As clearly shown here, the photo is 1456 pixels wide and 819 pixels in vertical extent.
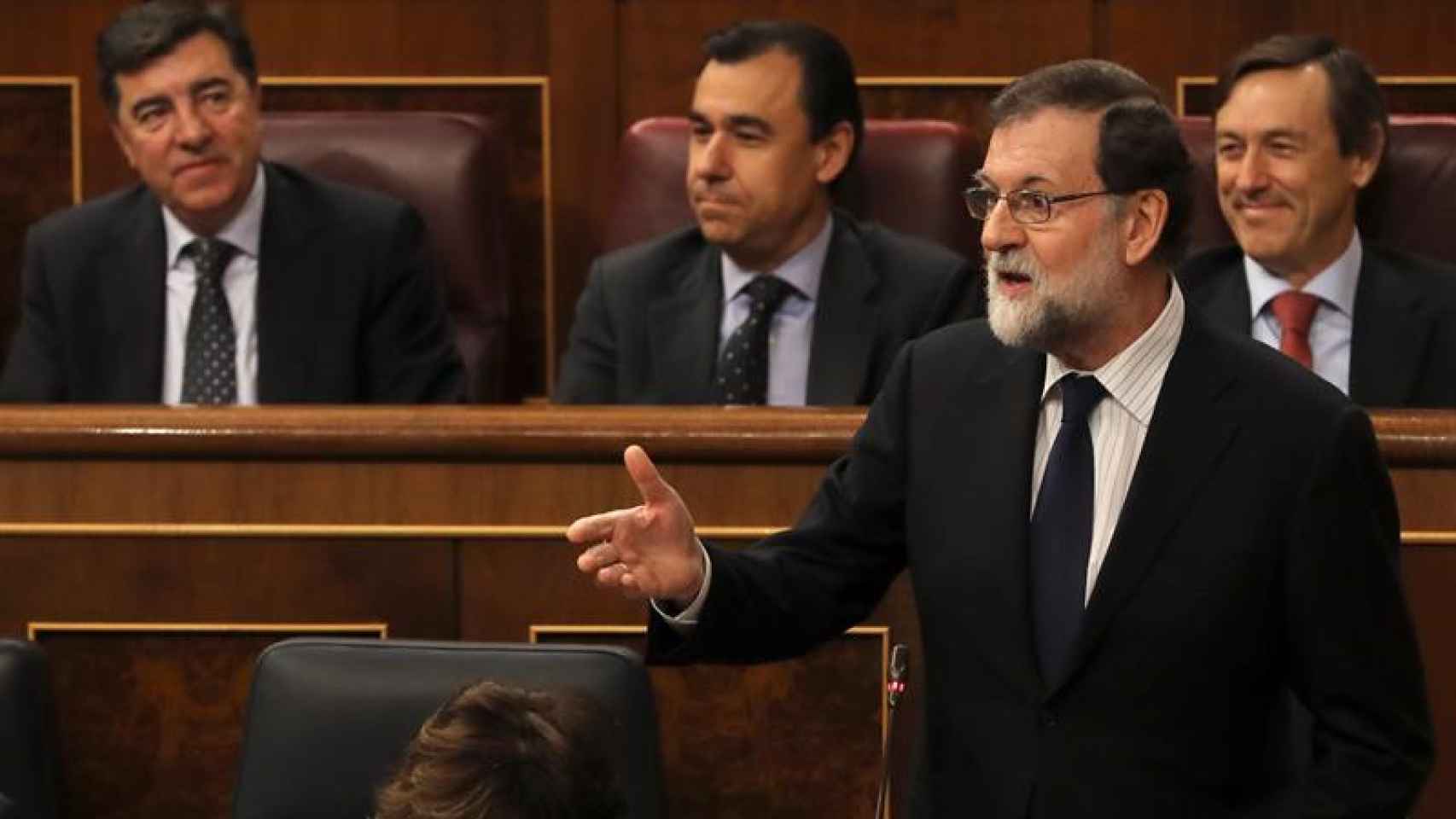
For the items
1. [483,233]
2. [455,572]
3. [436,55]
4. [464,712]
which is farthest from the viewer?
[436,55]

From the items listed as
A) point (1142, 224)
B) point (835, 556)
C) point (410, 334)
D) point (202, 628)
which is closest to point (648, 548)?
point (835, 556)

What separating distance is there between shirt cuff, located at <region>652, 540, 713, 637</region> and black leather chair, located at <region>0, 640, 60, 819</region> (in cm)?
45

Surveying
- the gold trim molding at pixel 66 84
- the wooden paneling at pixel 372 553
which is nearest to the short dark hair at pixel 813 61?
the wooden paneling at pixel 372 553

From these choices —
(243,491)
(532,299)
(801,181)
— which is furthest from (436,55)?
(243,491)

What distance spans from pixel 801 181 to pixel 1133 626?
3.71ft

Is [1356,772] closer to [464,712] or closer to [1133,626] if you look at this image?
[1133,626]

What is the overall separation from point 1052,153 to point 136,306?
4.29 feet

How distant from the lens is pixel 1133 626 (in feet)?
5.26

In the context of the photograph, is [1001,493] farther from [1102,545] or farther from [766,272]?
[766,272]

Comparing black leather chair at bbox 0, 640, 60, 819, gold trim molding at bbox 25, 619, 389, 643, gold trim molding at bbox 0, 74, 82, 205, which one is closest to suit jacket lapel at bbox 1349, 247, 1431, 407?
gold trim molding at bbox 25, 619, 389, 643

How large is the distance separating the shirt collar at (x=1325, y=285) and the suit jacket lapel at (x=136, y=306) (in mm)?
1082

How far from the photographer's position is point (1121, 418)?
65.2 inches

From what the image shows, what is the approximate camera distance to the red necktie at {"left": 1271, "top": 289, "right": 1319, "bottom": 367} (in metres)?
2.54

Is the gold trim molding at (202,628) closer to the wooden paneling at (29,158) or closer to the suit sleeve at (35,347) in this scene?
the suit sleeve at (35,347)
